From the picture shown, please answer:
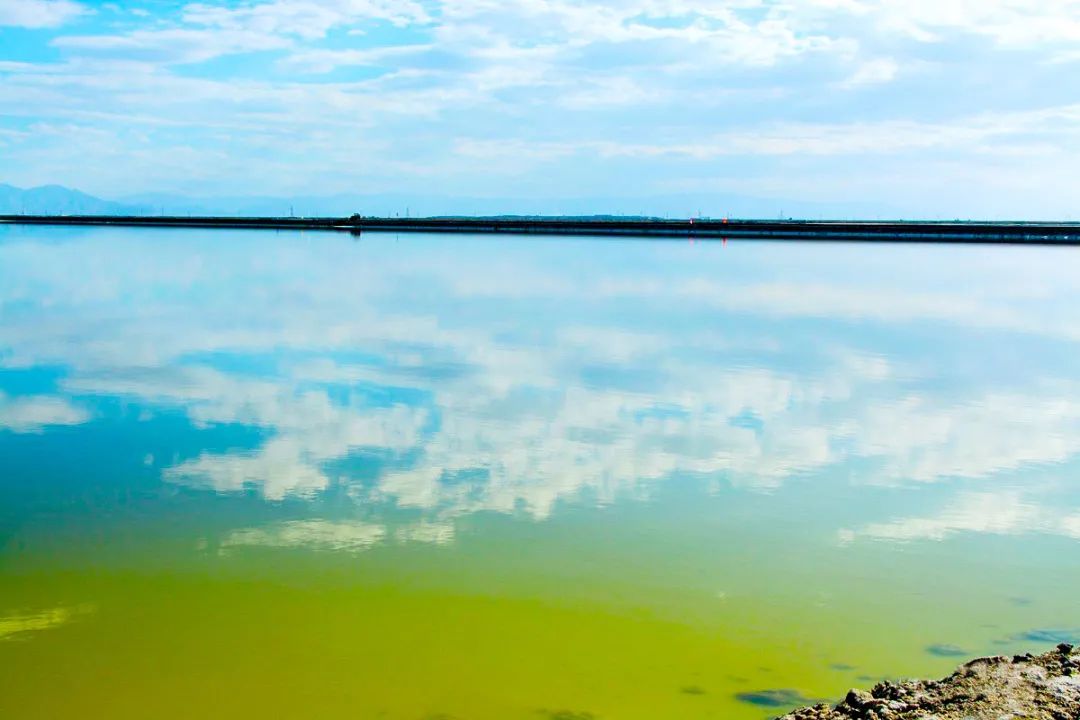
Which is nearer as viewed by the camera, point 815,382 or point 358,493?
point 358,493

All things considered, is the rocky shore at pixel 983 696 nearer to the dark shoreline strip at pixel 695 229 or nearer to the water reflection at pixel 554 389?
the water reflection at pixel 554 389

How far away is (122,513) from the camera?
31.7 feet

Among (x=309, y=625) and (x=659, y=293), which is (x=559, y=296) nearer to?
(x=659, y=293)

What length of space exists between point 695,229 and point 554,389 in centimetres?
9847

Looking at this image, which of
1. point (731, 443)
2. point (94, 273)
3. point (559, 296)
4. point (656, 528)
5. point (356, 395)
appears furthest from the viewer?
point (94, 273)

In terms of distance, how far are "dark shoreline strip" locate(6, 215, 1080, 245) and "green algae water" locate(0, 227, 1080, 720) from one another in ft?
249

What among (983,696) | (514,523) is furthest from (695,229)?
(983,696)

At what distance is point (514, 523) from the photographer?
9.61 metres

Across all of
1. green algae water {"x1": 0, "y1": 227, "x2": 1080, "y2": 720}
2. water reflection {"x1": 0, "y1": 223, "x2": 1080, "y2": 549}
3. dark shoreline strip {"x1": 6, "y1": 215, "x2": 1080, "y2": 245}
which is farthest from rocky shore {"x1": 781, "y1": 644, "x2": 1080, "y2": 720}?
dark shoreline strip {"x1": 6, "y1": 215, "x2": 1080, "y2": 245}

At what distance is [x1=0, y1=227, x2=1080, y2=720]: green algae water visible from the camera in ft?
21.9

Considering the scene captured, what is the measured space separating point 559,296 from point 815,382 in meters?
17.5

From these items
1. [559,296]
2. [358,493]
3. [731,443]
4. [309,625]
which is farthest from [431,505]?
[559,296]

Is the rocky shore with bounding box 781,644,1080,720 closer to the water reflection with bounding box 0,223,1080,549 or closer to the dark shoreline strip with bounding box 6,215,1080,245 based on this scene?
the water reflection with bounding box 0,223,1080,549

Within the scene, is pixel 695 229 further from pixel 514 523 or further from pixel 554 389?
pixel 514 523
